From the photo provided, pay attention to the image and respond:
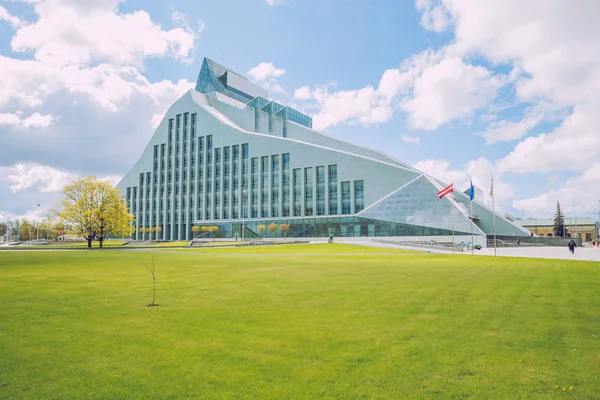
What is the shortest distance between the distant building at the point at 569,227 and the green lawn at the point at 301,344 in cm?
17224

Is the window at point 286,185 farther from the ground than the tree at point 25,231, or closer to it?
farther from the ground

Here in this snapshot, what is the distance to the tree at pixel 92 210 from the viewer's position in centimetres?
7231

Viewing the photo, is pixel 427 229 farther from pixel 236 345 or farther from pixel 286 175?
pixel 236 345

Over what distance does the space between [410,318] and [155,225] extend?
4769 inches

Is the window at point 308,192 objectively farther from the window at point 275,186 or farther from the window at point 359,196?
the window at point 359,196

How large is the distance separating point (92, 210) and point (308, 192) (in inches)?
1828

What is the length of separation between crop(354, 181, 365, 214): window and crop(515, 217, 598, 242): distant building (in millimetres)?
109246

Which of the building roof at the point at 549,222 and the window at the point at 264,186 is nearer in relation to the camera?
the window at the point at 264,186

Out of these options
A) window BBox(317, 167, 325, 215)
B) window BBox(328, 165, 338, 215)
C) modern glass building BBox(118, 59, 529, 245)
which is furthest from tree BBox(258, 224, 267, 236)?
window BBox(328, 165, 338, 215)

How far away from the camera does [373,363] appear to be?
24.6 feet

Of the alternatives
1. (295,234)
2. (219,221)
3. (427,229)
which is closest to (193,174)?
(219,221)

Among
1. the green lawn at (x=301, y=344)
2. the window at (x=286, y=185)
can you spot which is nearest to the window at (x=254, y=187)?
the window at (x=286, y=185)

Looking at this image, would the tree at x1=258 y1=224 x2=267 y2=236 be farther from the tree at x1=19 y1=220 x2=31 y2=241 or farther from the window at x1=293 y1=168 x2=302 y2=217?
the tree at x1=19 y1=220 x2=31 y2=241

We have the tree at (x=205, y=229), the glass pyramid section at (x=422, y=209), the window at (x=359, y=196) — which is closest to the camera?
the glass pyramid section at (x=422, y=209)
